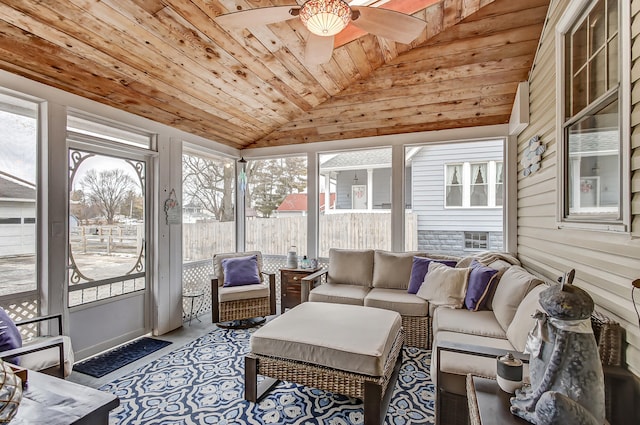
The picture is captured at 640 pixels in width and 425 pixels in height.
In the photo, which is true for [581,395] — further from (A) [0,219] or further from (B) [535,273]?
(A) [0,219]

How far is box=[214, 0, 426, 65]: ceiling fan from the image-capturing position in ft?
6.07

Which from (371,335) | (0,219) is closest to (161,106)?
(0,219)

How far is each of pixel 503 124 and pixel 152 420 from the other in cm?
462

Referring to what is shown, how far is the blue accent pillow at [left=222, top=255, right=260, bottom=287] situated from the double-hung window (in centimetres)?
346

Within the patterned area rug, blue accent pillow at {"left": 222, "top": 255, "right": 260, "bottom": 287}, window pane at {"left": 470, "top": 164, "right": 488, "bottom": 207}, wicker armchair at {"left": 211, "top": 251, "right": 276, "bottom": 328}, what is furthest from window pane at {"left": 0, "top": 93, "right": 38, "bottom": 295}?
window pane at {"left": 470, "top": 164, "right": 488, "bottom": 207}

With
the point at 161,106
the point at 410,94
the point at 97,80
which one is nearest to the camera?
the point at 97,80

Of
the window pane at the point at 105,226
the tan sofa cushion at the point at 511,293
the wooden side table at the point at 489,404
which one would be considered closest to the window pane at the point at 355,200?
the tan sofa cushion at the point at 511,293

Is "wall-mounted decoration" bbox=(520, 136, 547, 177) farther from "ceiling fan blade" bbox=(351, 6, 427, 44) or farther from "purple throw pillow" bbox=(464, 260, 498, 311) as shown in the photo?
"ceiling fan blade" bbox=(351, 6, 427, 44)

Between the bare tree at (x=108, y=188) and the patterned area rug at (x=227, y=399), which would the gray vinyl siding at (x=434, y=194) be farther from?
the bare tree at (x=108, y=188)

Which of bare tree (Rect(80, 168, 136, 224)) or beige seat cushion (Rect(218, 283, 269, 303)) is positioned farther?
beige seat cushion (Rect(218, 283, 269, 303))

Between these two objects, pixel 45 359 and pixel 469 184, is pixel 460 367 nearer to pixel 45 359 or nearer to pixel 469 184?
pixel 45 359

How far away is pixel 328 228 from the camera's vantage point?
4898 millimetres

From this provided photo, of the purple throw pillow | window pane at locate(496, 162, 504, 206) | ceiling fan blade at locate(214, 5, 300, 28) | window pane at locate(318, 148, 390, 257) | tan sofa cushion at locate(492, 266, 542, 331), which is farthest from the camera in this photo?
window pane at locate(318, 148, 390, 257)

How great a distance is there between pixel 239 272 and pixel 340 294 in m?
1.42
